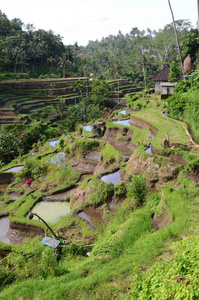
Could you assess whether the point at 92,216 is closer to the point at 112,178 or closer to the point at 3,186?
the point at 112,178

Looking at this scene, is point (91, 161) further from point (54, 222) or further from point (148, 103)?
point (148, 103)

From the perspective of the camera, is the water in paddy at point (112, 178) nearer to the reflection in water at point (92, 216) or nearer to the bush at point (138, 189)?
the reflection in water at point (92, 216)

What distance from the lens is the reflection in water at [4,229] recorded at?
12751 mm

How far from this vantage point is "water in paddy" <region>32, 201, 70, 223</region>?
43.9ft

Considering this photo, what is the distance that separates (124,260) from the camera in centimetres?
649

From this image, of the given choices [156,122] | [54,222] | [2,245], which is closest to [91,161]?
[156,122]

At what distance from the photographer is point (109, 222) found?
10.8 metres

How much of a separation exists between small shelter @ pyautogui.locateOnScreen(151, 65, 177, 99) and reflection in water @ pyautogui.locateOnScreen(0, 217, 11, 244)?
19766mm

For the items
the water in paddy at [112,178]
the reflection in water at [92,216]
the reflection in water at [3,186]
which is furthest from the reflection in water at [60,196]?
the reflection in water at [3,186]

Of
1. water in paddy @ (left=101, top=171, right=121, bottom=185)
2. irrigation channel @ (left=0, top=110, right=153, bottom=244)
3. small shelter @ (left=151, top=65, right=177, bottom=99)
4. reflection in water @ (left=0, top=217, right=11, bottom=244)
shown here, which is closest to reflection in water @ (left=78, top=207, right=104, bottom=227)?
irrigation channel @ (left=0, top=110, right=153, bottom=244)

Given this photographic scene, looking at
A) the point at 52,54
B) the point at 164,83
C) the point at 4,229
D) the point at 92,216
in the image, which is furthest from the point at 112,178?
the point at 52,54

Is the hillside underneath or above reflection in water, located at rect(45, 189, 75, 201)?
above

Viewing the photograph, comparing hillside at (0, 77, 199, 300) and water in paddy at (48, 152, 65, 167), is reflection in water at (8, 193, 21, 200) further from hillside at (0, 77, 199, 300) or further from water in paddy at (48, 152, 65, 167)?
water in paddy at (48, 152, 65, 167)

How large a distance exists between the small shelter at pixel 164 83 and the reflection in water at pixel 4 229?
19766 mm
